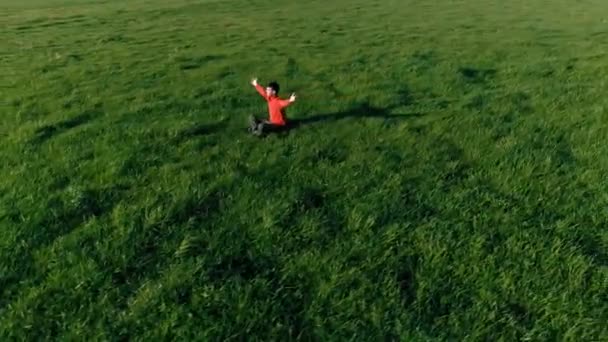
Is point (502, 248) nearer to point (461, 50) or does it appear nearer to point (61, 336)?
point (61, 336)

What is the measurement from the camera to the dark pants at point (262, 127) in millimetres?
10758

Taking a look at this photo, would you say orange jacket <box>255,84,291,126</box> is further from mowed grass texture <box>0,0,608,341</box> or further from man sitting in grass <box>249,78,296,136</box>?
mowed grass texture <box>0,0,608,341</box>

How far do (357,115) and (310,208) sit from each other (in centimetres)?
511

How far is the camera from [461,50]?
22.3 meters

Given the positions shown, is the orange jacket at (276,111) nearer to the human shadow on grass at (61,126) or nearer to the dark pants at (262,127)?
the dark pants at (262,127)

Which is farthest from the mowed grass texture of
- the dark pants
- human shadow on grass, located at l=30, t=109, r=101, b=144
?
the dark pants

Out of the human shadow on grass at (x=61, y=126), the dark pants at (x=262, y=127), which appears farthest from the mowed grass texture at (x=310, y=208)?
the dark pants at (x=262, y=127)

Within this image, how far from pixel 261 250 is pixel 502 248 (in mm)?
3445

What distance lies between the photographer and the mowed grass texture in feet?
19.0

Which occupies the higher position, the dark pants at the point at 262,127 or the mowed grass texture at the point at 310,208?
the dark pants at the point at 262,127

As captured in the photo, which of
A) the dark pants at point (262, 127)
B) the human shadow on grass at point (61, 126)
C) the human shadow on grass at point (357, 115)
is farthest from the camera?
the human shadow on grass at point (357, 115)

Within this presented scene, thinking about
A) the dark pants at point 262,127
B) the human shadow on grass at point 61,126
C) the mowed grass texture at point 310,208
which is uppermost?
the human shadow on grass at point 61,126

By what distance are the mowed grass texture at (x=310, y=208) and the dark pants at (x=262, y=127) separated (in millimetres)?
319

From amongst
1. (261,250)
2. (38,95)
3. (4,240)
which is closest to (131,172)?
(4,240)
